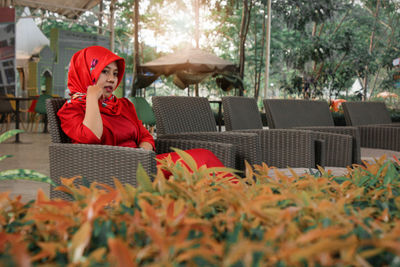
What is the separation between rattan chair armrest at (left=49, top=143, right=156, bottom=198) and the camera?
173 cm

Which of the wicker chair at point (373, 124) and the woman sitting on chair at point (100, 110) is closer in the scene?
the woman sitting on chair at point (100, 110)

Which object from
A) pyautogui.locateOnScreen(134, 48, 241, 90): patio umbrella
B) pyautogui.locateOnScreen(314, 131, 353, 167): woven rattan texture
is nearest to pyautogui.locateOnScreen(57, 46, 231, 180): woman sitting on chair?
pyautogui.locateOnScreen(314, 131, 353, 167): woven rattan texture

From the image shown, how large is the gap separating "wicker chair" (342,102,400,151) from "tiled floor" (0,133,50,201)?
→ 290 centimetres

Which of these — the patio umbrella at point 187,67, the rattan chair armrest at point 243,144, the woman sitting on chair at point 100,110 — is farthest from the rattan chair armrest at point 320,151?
the patio umbrella at point 187,67

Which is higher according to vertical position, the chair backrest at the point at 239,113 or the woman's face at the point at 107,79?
the woman's face at the point at 107,79

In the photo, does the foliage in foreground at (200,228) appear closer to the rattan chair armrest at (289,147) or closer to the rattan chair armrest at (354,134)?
the rattan chair armrest at (289,147)

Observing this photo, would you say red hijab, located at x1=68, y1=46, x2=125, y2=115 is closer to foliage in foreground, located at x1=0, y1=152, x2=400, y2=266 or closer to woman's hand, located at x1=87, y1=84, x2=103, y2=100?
woman's hand, located at x1=87, y1=84, x2=103, y2=100

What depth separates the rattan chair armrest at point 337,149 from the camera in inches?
120

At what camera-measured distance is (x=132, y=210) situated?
0.55 metres

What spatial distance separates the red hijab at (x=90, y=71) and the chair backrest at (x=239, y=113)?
1.10 meters

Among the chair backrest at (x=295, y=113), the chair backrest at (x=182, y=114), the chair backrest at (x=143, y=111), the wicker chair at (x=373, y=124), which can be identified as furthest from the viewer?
the chair backrest at (x=143, y=111)

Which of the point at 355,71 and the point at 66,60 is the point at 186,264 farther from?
the point at 355,71

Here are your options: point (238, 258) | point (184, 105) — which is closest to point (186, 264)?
point (238, 258)

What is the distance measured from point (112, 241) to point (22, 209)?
0.98 ft
